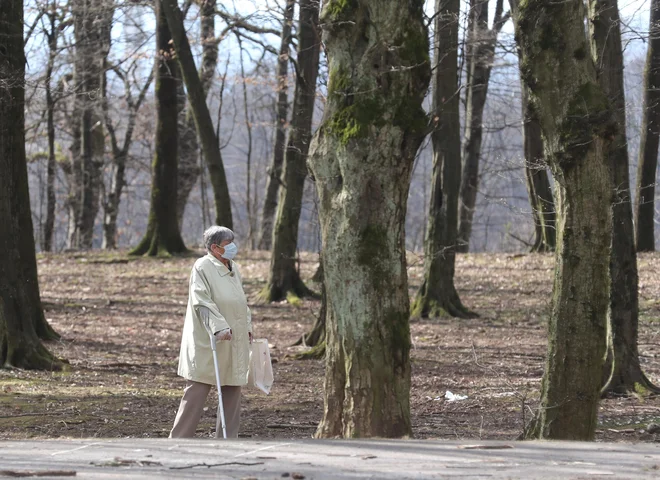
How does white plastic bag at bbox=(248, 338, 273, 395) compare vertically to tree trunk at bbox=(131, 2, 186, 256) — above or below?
below

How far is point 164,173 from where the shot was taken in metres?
24.4

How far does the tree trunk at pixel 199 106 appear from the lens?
20.4 m

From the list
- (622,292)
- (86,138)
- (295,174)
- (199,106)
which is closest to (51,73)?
(86,138)

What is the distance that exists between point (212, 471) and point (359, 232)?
7.71ft

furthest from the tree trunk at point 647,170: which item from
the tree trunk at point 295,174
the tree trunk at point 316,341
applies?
the tree trunk at point 316,341

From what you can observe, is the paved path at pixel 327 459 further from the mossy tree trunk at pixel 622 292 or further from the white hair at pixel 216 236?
the mossy tree trunk at pixel 622 292

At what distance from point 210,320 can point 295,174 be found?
30.3 ft

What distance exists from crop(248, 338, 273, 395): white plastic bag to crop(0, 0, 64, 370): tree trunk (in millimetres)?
4967

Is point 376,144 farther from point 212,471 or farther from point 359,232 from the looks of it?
point 212,471

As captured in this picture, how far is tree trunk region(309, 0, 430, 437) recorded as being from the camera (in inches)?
265

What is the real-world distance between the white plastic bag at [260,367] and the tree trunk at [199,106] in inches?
527

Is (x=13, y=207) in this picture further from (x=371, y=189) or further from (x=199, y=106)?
(x=199, y=106)

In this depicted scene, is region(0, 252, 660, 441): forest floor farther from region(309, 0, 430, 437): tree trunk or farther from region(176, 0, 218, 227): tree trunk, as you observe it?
region(176, 0, 218, 227): tree trunk

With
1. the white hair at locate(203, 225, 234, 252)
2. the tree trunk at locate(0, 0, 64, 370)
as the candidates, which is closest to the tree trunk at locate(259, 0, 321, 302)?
the tree trunk at locate(0, 0, 64, 370)
